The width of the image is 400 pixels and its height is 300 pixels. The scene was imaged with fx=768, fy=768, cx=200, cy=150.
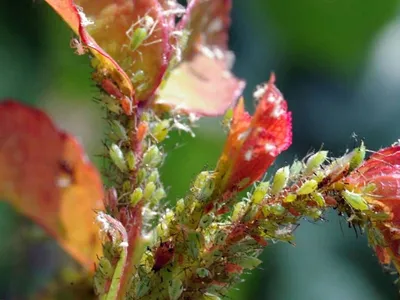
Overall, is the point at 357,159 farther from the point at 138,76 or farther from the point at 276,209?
the point at 138,76

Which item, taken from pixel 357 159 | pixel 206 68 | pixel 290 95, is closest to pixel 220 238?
pixel 357 159

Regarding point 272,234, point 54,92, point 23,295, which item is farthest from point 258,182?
point 54,92

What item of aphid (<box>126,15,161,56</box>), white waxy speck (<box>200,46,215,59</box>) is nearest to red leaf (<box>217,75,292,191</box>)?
aphid (<box>126,15,161,56</box>)

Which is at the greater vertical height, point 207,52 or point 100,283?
point 207,52

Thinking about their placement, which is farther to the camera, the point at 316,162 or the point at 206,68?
the point at 206,68

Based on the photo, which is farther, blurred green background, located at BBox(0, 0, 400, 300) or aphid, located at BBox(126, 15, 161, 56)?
blurred green background, located at BBox(0, 0, 400, 300)

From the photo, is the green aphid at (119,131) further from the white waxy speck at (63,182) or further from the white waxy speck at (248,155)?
the white waxy speck at (63,182)

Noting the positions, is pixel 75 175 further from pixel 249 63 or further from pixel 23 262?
pixel 249 63

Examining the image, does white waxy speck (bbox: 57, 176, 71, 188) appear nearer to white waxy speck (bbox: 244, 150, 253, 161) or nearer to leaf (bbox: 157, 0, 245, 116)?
leaf (bbox: 157, 0, 245, 116)
